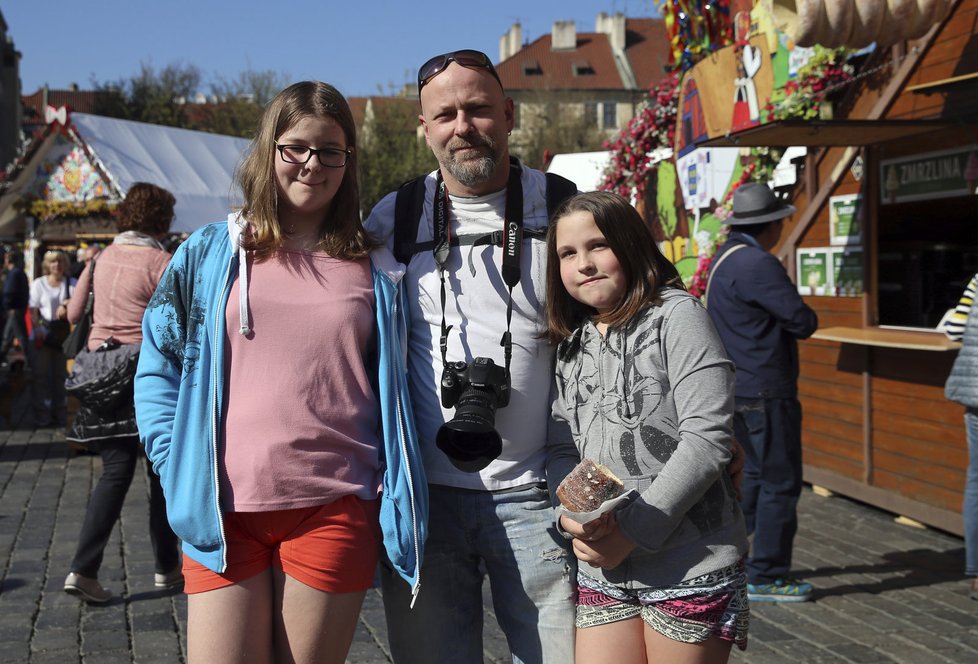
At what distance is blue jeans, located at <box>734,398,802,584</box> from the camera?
5.24 m

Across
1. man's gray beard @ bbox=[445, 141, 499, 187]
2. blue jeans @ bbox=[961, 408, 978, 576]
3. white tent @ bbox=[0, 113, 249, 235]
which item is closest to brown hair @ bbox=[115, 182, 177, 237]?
man's gray beard @ bbox=[445, 141, 499, 187]

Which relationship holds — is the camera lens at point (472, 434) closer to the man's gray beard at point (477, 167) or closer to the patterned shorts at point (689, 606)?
the patterned shorts at point (689, 606)

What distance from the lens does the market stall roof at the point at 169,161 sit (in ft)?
43.5

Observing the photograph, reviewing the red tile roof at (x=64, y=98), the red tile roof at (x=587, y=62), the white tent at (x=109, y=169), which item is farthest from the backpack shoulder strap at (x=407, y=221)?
the red tile roof at (x=64, y=98)

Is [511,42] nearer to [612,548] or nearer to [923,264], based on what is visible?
[923,264]

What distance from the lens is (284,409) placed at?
238cm

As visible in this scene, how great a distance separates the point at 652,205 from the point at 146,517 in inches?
257

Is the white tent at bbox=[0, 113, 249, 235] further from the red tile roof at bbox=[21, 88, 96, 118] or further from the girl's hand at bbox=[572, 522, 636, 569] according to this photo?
the red tile roof at bbox=[21, 88, 96, 118]

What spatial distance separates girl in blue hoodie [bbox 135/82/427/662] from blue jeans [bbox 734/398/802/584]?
3213 mm

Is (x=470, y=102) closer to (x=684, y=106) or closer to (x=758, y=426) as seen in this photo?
(x=758, y=426)

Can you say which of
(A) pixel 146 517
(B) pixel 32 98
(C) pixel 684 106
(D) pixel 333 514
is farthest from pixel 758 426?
(B) pixel 32 98

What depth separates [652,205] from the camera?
1136cm

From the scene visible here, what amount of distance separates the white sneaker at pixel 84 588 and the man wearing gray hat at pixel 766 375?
316cm

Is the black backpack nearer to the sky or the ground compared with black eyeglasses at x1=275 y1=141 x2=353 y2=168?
nearer to the ground
